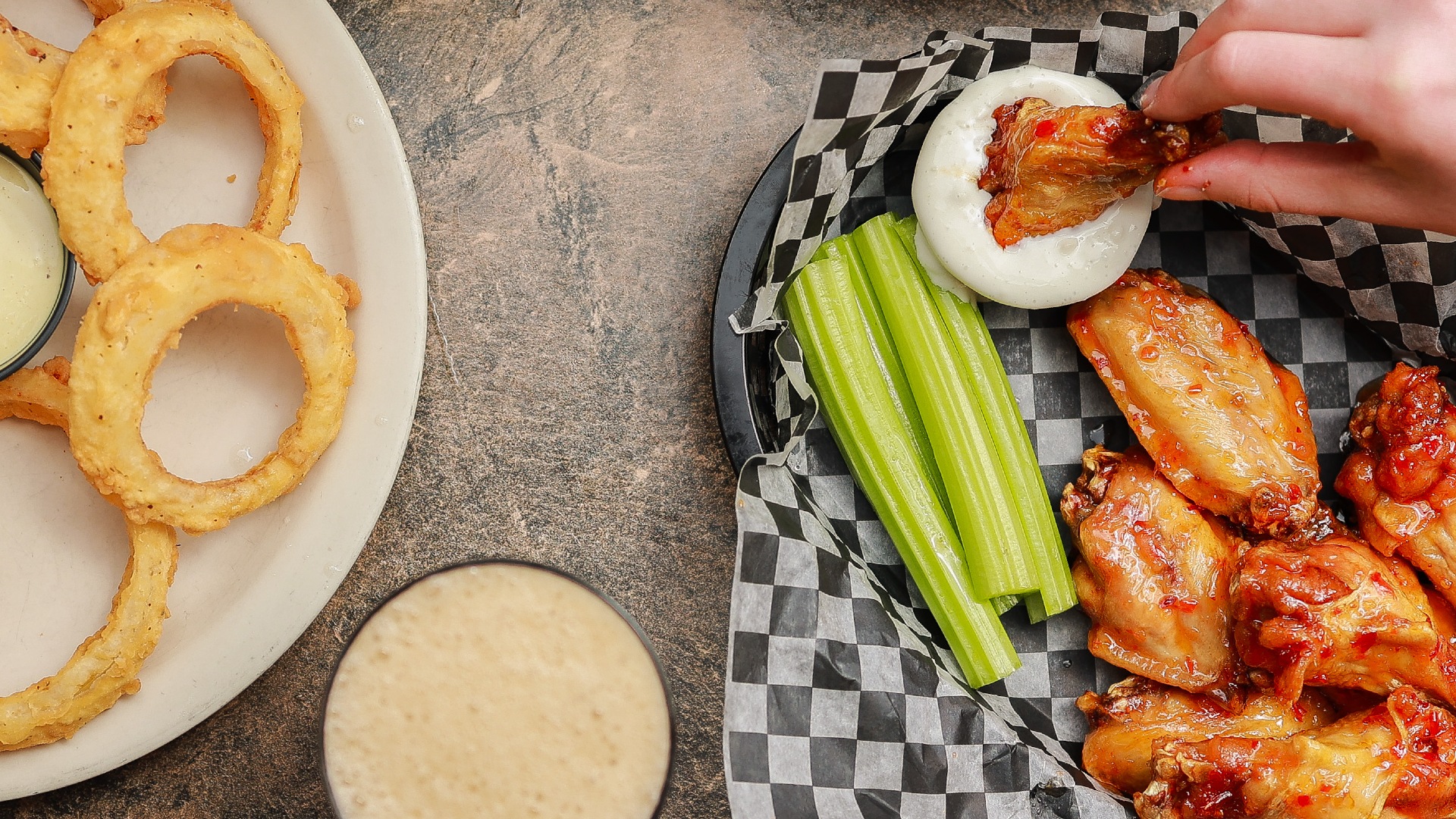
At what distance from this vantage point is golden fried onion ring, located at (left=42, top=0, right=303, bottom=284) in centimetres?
219

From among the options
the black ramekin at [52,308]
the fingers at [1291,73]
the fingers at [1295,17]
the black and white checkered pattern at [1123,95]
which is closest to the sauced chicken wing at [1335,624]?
the black and white checkered pattern at [1123,95]

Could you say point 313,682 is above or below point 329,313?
below

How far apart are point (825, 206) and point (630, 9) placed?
83 cm

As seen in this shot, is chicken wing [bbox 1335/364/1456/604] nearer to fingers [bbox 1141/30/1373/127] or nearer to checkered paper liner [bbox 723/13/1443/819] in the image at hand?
checkered paper liner [bbox 723/13/1443/819]

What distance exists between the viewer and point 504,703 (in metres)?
1.80

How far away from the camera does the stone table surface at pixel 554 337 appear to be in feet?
8.67

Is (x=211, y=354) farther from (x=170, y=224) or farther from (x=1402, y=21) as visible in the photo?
(x=1402, y=21)

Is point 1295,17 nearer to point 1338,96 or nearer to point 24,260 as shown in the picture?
point 1338,96

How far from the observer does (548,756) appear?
1.80m

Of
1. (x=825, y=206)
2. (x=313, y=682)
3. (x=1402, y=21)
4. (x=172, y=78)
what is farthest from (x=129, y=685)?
(x=1402, y=21)

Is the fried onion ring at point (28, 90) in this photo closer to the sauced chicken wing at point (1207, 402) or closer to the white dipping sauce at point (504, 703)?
the white dipping sauce at point (504, 703)

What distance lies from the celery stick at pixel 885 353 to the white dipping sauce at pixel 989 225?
0.21 meters

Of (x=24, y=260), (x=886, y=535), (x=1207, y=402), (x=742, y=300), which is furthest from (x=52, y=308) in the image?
(x=1207, y=402)

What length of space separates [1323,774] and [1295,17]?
5.71ft
